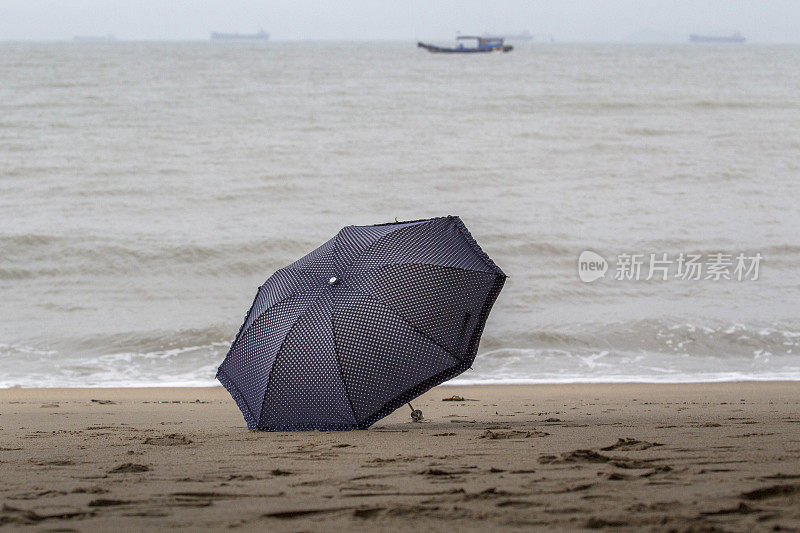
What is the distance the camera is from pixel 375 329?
429 centimetres

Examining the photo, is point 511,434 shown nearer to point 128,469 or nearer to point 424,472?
point 424,472

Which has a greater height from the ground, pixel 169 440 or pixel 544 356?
pixel 169 440

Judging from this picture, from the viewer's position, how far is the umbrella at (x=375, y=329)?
428 centimetres

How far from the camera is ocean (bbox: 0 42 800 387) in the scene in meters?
9.03

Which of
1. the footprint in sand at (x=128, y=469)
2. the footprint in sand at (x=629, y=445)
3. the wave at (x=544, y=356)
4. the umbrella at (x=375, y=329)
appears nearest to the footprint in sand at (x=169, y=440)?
the umbrella at (x=375, y=329)

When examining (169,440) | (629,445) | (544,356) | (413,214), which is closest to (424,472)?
(629,445)

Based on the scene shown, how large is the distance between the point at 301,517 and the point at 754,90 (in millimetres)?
38106

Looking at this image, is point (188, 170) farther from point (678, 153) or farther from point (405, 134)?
point (678, 153)

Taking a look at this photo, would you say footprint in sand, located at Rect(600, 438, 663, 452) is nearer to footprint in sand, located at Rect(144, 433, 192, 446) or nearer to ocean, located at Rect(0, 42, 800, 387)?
footprint in sand, located at Rect(144, 433, 192, 446)

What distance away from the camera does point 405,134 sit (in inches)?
945

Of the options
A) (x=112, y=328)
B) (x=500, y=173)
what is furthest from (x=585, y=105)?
(x=112, y=328)

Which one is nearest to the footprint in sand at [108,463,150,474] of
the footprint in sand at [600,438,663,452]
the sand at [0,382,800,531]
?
the sand at [0,382,800,531]

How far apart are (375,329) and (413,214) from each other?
36.8ft

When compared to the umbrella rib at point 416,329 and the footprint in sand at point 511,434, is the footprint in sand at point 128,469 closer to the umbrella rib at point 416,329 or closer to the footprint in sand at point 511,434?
the umbrella rib at point 416,329
